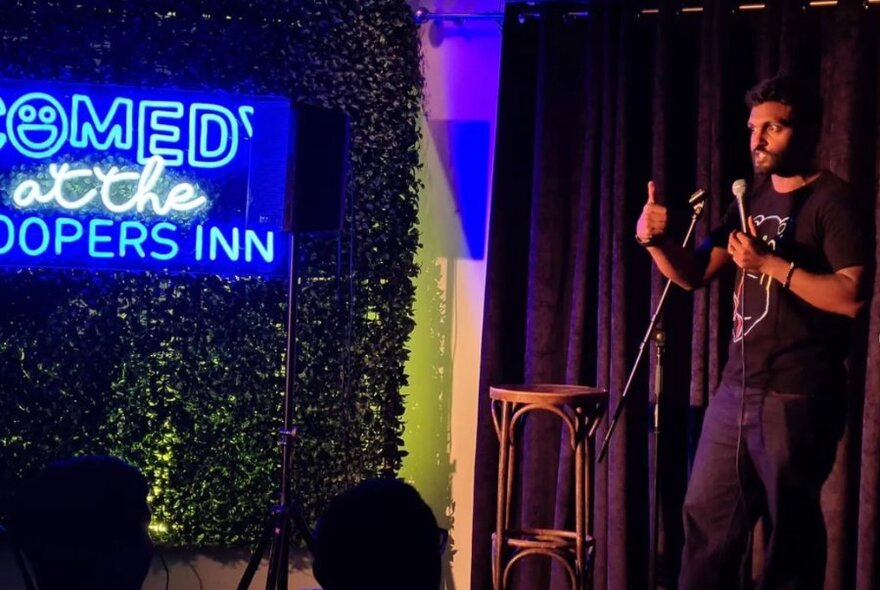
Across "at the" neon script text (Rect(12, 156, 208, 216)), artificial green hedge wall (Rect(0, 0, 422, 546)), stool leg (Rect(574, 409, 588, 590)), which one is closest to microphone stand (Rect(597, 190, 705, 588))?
stool leg (Rect(574, 409, 588, 590))

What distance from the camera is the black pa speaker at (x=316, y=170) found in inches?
137

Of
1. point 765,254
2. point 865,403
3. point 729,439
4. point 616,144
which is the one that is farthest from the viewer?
point 616,144

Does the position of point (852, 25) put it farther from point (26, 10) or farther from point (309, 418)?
point (26, 10)

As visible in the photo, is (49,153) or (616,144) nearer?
(616,144)

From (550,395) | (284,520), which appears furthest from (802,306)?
(284,520)

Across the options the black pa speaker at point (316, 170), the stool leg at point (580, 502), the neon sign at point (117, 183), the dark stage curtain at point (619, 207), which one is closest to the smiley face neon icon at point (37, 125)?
the neon sign at point (117, 183)

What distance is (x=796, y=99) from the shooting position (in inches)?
115

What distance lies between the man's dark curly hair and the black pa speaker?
60.8 inches

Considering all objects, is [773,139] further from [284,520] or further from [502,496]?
[284,520]

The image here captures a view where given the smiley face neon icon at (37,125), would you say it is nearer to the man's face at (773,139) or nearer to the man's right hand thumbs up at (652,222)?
the man's right hand thumbs up at (652,222)

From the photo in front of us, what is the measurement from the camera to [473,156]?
425cm

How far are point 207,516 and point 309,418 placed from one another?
2.02ft

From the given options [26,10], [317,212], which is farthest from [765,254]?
[26,10]

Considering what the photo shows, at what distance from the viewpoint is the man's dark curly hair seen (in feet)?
9.57
